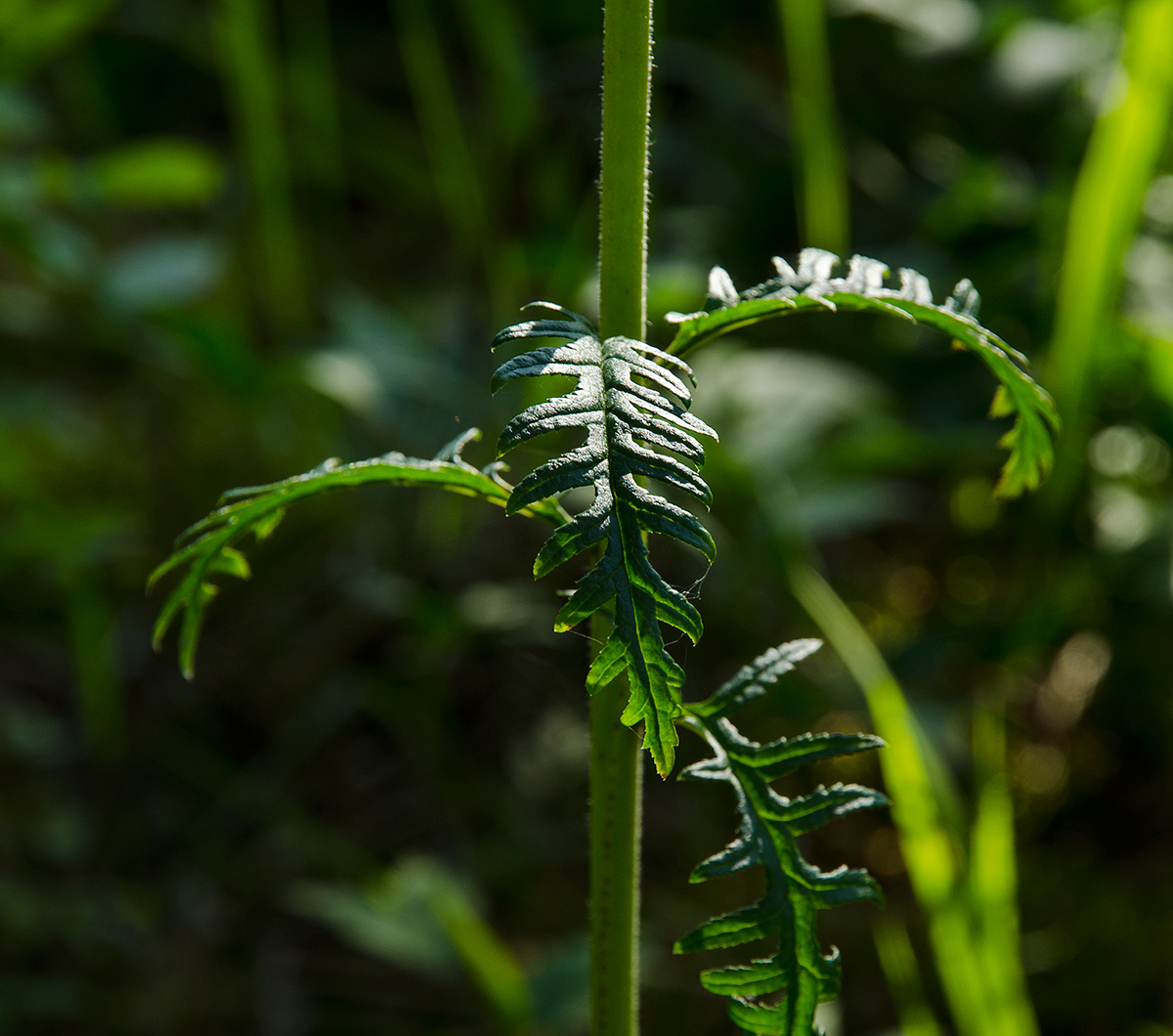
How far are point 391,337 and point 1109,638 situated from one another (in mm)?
775

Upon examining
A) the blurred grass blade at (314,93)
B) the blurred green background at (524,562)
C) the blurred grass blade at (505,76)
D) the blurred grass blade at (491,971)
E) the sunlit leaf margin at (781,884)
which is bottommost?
the sunlit leaf margin at (781,884)

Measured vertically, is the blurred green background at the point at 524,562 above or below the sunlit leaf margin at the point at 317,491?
above

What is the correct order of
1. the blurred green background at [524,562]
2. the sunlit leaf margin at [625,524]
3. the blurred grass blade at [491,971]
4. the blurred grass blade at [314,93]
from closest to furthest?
the sunlit leaf margin at [625,524]
the blurred grass blade at [491,971]
the blurred green background at [524,562]
the blurred grass blade at [314,93]

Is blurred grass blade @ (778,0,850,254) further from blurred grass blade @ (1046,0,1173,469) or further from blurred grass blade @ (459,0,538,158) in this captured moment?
blurred grass blade @ (459,0,538,158)

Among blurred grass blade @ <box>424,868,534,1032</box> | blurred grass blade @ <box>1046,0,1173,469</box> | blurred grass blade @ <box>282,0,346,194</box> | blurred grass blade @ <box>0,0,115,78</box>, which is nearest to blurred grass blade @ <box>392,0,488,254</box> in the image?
blurred grass blade @ <box>282,0,346,194</box>

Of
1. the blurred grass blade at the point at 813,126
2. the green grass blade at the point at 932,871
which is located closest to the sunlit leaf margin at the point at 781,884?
the green grass blade at the point at 932,871

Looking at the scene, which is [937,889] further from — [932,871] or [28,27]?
[28,27]

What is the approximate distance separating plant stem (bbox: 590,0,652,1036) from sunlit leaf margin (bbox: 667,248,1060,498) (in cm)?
2

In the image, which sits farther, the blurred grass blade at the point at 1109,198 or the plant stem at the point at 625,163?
the blurred grass blade at the point at 1109,198

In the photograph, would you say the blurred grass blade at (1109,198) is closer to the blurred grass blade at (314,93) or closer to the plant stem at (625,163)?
the plant stem at (625,163)

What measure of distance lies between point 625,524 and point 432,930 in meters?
0.73

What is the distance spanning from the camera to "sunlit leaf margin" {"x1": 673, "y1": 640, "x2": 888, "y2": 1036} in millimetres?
305

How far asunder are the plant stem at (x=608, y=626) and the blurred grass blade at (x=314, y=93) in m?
1.31

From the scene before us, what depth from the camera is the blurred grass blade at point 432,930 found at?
31.0 inches
